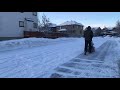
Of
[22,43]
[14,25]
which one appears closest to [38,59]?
[22,43]

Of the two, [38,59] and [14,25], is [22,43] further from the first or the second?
[14,25]

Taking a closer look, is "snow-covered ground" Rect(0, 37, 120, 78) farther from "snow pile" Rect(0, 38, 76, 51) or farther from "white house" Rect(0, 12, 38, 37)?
"white house" Rect(0, 12, 38, 37)

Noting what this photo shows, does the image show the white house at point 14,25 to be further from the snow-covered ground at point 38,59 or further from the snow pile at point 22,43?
the snow-covered ground at point 38,59

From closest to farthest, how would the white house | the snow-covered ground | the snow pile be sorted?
the snow-covered ground
the snow pile
the white house

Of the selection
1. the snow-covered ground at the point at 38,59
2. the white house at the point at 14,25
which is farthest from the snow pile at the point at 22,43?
the white house at the point at 14,25

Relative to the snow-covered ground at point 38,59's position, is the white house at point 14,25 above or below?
above

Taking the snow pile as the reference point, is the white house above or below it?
above

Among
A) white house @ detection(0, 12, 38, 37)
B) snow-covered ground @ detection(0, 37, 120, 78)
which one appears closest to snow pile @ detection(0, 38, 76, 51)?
snow-covered ground @ detection(0, 37, 120, 78)

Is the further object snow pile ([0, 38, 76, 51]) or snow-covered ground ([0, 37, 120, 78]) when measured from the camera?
snow pile ([0, 38, 76, 51])
